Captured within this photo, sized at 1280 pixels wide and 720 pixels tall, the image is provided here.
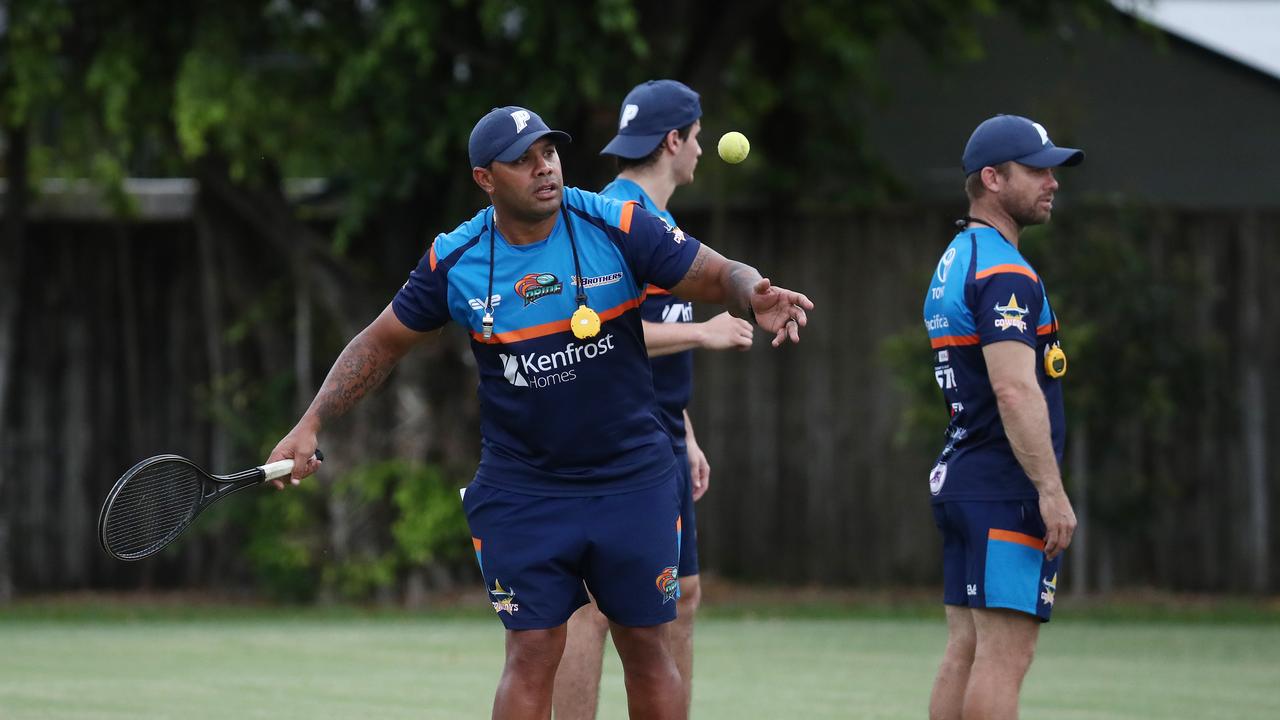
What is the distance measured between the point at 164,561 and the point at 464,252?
38.9 feet

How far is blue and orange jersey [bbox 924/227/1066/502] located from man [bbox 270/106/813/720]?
2.81 ft

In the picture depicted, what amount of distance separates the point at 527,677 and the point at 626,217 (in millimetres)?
1428

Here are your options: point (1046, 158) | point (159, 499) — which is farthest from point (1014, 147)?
point (159, 499)

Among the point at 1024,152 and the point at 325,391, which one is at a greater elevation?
the point at 1024,152

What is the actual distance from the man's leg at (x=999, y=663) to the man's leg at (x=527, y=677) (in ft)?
4.36

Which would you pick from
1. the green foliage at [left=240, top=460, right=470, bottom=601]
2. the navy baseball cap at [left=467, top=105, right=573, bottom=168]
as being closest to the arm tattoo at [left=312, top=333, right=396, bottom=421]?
the navy baseball cap at [left=467, top=105, right=573, bottom=168]

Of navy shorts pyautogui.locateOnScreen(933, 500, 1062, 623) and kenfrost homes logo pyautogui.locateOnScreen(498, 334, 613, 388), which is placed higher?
kenfrost homes logo pyautogui.locateOnScreen(498, 334, 613, 388)

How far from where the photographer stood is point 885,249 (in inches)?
599

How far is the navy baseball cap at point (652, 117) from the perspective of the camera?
6.64m

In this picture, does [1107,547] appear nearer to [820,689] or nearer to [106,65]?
[820,689]

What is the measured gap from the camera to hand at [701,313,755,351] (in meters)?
6.11

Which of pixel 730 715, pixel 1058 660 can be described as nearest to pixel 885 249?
pixel 1058 660

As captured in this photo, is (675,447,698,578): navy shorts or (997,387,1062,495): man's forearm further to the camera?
(675,447,698,578): navy shorts

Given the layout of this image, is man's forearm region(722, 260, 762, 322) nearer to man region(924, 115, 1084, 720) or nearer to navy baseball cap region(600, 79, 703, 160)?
man region(924, 115, 1084, 720)
